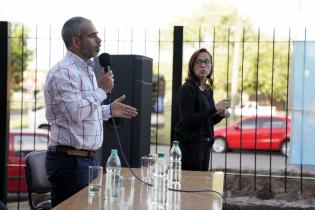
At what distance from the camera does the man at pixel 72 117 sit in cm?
286

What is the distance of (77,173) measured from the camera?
117 inches

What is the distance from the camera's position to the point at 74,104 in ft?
9.17

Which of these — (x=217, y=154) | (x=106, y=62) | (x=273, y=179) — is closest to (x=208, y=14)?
(x=217, y=154)

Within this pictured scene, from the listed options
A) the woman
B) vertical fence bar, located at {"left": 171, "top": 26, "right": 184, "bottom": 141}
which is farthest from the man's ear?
vertical fence bar, located at {"left": 171, "top": 26, "right": 184, "bottom": 141}

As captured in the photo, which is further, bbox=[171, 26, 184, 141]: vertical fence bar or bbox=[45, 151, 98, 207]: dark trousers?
bbox=[171, 26, 184, 141]: vertical fence bar

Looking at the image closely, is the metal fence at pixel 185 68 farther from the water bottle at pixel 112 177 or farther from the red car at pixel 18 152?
the water bottle at pixel 112 177

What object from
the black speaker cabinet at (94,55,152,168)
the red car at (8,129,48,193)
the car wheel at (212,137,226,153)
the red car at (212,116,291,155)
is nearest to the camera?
the black speaker cabinet at (94,55,152,168)

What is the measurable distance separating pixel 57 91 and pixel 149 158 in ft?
2.16

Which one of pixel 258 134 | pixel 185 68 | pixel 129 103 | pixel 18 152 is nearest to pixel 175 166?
pixel 129 103

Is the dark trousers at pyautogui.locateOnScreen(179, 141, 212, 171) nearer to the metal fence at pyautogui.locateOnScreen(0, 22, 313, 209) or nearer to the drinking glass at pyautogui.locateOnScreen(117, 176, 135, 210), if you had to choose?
the metal fence at pyautogui.locateOnScreen(0, 22, 313, 209)

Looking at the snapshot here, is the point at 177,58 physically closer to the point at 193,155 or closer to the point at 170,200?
the point at 193,155

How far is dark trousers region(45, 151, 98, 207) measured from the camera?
2.95 meters

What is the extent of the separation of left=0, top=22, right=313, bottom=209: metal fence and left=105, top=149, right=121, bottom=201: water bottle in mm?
1772

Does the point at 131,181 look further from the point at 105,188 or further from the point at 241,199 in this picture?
the point at 241,199
